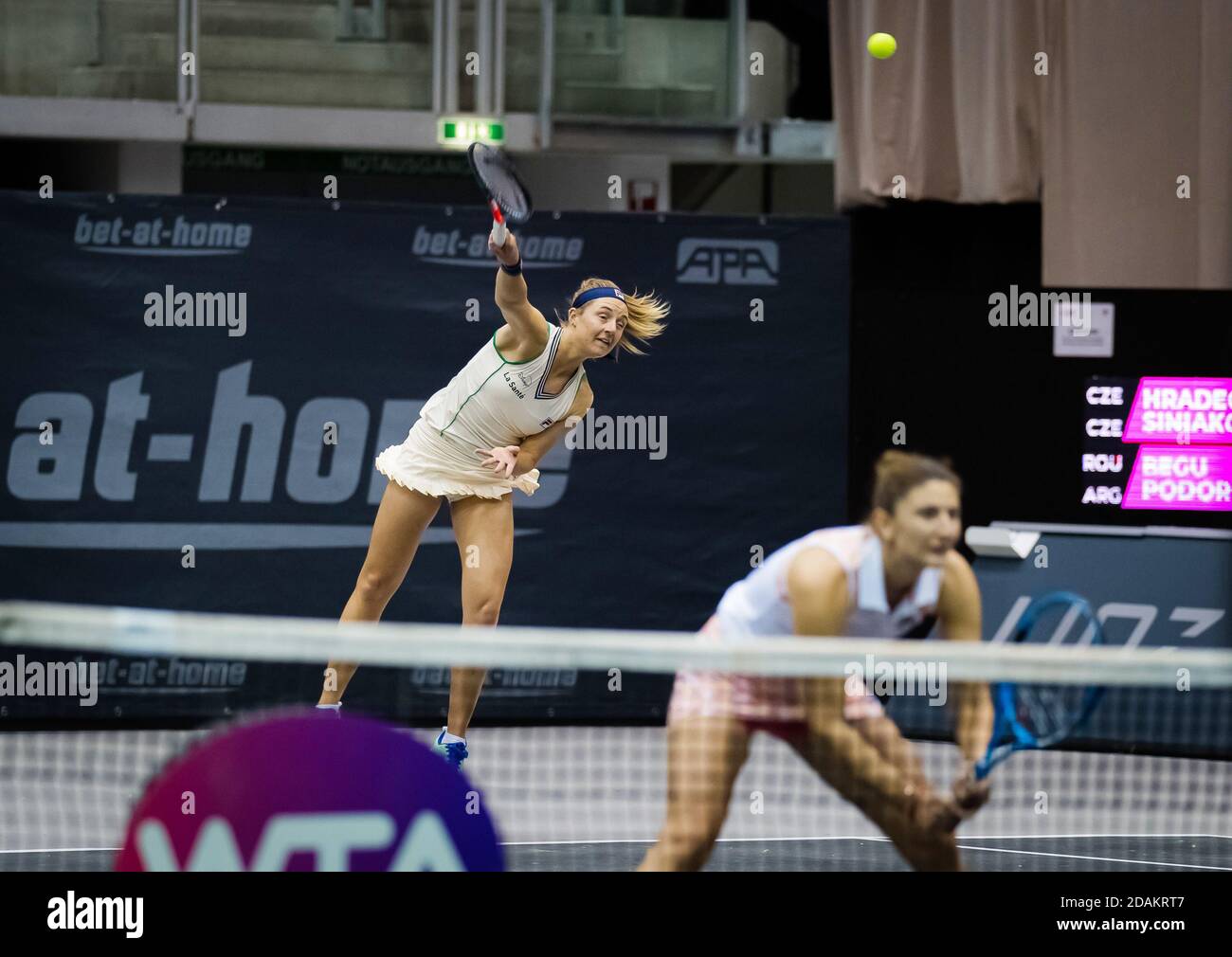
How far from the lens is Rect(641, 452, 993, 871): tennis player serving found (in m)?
4.02

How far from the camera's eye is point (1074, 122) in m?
8.80

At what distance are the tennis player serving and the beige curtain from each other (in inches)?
197

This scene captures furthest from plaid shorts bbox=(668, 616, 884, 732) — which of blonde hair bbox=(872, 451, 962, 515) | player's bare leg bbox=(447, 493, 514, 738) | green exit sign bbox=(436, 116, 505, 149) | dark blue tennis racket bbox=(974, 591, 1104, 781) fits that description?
green exit sign bbox=(436, 116, 505, 149)

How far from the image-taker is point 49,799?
6.72 metres

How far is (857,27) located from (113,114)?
4007 millimetres

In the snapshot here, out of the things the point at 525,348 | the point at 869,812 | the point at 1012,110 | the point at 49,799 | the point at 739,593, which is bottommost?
the point at 49,799

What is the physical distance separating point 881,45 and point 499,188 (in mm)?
3236

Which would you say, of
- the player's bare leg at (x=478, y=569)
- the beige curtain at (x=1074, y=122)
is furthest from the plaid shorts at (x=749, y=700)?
the beige curtain at (x=1074, y=122)

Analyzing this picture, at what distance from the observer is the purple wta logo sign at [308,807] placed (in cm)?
336

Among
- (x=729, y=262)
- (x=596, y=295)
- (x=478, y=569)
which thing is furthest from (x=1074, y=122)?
(x=478, y=569)

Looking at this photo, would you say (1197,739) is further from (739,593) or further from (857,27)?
(739,593)

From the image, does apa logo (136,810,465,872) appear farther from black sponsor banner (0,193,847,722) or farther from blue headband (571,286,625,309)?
black sponsor banner (0,193,847,722)
